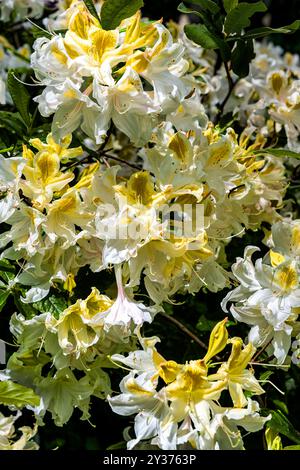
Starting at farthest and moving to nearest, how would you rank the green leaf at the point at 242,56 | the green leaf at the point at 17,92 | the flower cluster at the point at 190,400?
the green leaf at the point at 242,56, the green leaf at the point at 17,92, the flower cluster at the point at 190,400

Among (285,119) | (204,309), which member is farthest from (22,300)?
(285,119)

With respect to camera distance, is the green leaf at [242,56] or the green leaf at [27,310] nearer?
the green leaf at [27,310]

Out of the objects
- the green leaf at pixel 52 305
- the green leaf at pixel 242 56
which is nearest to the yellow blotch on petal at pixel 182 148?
the green leaf at pixel 52 305

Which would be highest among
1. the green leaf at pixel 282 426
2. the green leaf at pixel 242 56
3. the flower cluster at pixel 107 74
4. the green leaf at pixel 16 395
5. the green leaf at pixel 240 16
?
the flower cluster at pixel 107 74

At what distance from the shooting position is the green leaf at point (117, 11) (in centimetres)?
120

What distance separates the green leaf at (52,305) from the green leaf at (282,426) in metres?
0.39

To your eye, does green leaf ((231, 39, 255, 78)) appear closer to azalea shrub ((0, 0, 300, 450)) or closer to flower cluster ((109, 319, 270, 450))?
azalea shrub ((0, 0, 300, 450))

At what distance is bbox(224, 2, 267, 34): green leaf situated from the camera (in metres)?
1.39

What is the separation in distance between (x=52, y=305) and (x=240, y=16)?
643mm

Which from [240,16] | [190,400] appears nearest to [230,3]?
[240,16]

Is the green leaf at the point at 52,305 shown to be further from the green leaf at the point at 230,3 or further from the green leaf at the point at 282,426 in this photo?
the green leaf at the point at 230,3

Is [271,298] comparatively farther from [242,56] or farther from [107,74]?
[242,56]

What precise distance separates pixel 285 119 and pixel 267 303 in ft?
2.05

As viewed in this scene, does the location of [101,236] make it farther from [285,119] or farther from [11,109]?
[11,109]
